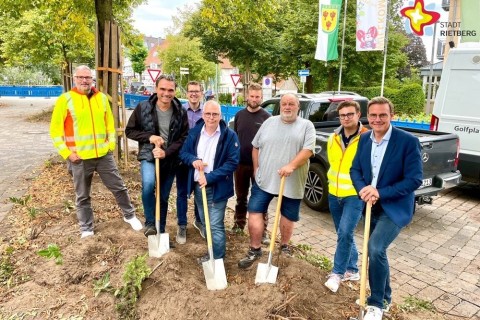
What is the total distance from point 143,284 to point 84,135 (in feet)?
5.69

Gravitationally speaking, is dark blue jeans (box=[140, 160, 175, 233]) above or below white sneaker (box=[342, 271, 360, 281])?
above

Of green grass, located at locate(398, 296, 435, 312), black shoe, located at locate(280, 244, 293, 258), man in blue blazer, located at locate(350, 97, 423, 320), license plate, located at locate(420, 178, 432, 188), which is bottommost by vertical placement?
green grass, located at locate(398, 296, 435, 312)

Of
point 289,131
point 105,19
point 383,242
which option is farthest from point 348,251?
point 105,19

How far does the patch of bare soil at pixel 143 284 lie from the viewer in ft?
9.48

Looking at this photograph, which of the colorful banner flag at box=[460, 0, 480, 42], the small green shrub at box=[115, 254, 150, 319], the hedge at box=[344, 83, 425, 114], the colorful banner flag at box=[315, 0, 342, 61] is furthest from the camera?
the hedge at box=[344, 83, 425, 114]

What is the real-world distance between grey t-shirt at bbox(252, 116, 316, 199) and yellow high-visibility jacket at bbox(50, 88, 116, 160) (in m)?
1.76

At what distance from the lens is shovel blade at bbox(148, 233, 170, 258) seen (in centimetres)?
361

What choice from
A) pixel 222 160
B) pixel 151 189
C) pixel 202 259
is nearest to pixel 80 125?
pixel 151 189

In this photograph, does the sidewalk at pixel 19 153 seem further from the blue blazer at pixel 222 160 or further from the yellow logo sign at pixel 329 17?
the yellow logo sign at pixel 329 17

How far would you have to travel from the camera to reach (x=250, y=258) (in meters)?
3.64

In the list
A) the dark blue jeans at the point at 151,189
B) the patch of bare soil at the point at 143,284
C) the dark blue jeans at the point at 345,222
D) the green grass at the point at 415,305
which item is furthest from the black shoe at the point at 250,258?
the green grass at the point at 415,305

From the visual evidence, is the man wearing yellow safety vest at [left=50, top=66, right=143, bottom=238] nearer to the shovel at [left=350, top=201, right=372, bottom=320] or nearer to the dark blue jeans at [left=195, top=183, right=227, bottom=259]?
the dark blue jeans at [left=195, top=183, right=227, bottom=259]

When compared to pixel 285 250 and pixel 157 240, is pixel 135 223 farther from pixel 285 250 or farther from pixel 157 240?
pixel 285 250

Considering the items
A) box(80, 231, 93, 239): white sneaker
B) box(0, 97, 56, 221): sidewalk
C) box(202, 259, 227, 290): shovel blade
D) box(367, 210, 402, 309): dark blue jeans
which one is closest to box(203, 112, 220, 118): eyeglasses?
box(202, 259, 227, 290): shovel blade
